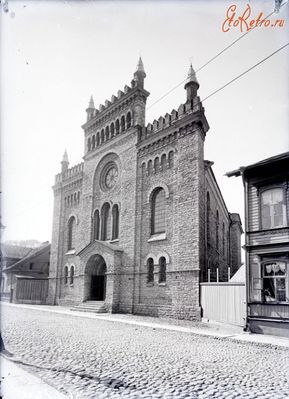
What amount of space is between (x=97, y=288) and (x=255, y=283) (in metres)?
14.2

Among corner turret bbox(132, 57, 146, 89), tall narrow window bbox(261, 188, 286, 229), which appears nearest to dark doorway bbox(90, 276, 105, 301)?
tall narrow window bbox(261, 188, 286, 229)

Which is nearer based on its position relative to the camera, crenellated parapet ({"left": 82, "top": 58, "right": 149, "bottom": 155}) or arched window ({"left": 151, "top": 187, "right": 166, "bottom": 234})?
arched window ({"left": 151, "top": 187, "right": 166, "bottom": 234})

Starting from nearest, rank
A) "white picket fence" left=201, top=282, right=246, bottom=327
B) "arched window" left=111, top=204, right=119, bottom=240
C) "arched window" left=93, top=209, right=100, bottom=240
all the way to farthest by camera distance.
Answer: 1. "white picket fence" left=201, top=282, right=246, bottom=327
2. "arched window" left=111, top=204, right=119, bottom=240
3. "arched window" left=93, top=209, right=100, bottom=240

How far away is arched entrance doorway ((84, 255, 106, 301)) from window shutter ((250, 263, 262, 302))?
12523 mm

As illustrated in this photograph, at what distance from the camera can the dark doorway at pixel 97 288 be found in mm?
25253

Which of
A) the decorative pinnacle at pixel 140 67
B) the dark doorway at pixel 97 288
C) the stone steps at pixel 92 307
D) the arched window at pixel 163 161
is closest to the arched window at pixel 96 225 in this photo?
the dark doorway at pixel 97 288

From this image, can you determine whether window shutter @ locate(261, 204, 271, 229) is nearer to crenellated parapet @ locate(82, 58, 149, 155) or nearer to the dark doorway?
crenellated parapet @ locate(82, 58, 149, 155)

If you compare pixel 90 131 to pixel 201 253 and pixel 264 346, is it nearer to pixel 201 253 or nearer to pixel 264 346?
pixel 201 253

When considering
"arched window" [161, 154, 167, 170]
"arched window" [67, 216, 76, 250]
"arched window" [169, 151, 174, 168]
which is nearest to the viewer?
"arched window" [169, 151, 174, 168]

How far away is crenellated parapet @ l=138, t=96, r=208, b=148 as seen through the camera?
65.3 ft

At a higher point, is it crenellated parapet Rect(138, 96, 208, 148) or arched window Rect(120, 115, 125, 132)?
arched window Rect(120, 115, 125, 132)

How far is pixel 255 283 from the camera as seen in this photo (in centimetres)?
1479

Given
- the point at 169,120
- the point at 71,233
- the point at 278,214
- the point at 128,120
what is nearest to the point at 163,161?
the point at 169,120

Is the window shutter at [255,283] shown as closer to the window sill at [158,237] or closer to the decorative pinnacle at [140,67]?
the window sill at [158,237]
